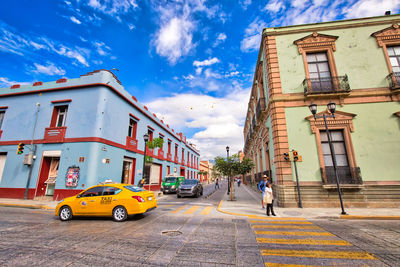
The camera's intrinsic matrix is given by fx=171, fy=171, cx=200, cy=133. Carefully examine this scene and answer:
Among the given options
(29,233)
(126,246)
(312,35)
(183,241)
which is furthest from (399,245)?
(312,35)

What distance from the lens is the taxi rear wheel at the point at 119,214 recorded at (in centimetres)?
719

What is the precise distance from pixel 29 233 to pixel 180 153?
28346 millimetres

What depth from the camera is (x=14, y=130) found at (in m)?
14.4

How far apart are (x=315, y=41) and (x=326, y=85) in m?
3.43

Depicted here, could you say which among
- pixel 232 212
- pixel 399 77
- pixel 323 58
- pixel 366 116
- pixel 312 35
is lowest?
pixel 232 212

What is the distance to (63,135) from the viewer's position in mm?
13375

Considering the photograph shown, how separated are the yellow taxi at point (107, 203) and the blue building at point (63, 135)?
509cm

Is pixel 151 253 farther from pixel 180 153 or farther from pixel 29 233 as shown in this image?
pixel 180 153

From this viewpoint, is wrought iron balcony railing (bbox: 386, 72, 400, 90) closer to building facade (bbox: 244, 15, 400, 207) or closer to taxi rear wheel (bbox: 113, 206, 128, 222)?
building facade (bbox: 244, 15, 400, 207)

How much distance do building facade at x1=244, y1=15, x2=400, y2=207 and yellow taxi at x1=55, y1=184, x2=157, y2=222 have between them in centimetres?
817

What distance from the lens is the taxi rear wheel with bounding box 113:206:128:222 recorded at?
719cm

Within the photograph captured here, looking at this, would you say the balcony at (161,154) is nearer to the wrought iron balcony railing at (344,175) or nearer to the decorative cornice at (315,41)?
the wrought iron balcony railing at (344,175)

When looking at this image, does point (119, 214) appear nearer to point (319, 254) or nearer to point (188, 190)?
point (319, 254)

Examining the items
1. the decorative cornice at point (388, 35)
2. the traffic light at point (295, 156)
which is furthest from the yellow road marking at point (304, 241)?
the decorative cornice at point (388, 35)
